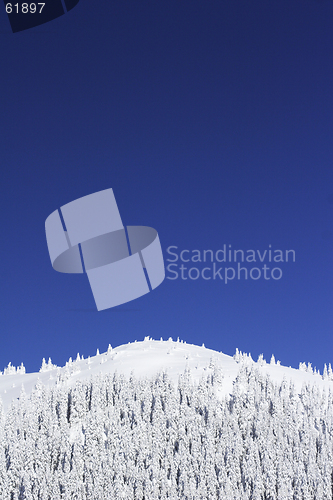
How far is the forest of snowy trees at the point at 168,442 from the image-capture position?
119m

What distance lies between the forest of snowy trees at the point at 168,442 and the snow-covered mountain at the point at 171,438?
35 centimetres

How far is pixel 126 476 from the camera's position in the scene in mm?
122938

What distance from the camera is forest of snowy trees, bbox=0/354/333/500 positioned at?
391 feet

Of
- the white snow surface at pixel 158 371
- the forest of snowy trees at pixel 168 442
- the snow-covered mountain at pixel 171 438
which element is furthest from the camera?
the white snow surface at pixel 158 371

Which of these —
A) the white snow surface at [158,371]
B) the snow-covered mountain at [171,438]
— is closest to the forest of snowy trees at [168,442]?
the snow-covered mountain at [171,438]

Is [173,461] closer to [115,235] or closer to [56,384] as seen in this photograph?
[56,384]

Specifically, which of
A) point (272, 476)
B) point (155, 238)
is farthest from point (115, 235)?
point (272, 476)

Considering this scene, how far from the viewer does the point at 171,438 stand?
440 feet

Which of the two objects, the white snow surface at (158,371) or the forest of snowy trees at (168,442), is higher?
the white snow surface at (158,371)

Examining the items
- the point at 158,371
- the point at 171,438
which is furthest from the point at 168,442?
the point at 158,371

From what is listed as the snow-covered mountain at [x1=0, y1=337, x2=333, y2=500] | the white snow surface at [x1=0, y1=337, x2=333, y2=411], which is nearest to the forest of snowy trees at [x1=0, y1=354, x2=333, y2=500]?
the snow-covered mountain at [x1=0, y1=337, x2=333, y2=500]

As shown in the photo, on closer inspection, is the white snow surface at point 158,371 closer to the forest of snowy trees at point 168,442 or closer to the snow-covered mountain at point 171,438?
the snow-covered mountain at point 171,438

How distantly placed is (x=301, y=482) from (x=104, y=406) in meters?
70.5

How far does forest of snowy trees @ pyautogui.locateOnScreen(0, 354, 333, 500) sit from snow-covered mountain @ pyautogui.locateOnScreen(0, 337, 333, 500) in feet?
1.15
